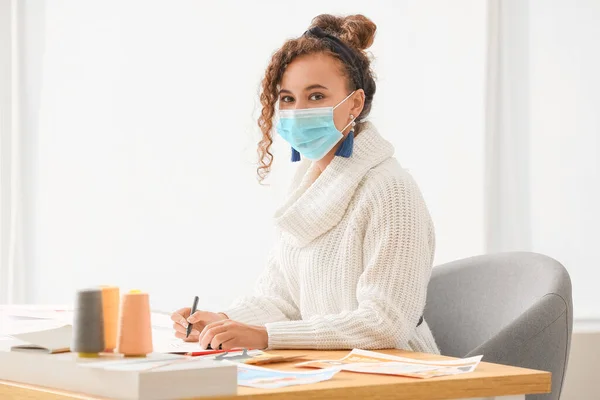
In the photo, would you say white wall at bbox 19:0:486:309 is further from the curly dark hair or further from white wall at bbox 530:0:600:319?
the curly dark hair

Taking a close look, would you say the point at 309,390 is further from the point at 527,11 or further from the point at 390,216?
the point at 527,11

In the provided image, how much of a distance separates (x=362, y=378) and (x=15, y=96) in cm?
238

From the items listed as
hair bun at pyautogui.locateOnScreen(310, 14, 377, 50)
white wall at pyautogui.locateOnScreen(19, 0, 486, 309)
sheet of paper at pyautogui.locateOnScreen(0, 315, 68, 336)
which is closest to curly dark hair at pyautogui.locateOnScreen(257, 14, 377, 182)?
hair bun at pyautogui.locateOnScreen(310, 14, 377, 50)

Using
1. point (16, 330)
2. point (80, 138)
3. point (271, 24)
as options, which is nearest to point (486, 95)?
point (271, 24)

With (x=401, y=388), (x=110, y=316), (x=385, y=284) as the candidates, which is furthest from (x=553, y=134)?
(x=110, y=316)

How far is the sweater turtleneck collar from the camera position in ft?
6.91

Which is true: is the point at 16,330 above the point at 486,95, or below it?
below

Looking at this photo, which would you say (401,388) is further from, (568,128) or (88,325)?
(568,128)

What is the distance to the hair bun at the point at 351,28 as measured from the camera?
7.57ft

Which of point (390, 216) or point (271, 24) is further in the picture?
point (271, 24)

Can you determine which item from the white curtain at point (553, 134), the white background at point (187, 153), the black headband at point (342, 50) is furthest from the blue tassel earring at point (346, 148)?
the white curtain at point (553, 134)

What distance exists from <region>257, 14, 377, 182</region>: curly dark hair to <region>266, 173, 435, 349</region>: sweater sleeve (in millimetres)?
301

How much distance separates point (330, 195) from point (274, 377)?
752 millimetres

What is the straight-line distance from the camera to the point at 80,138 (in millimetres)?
3527
